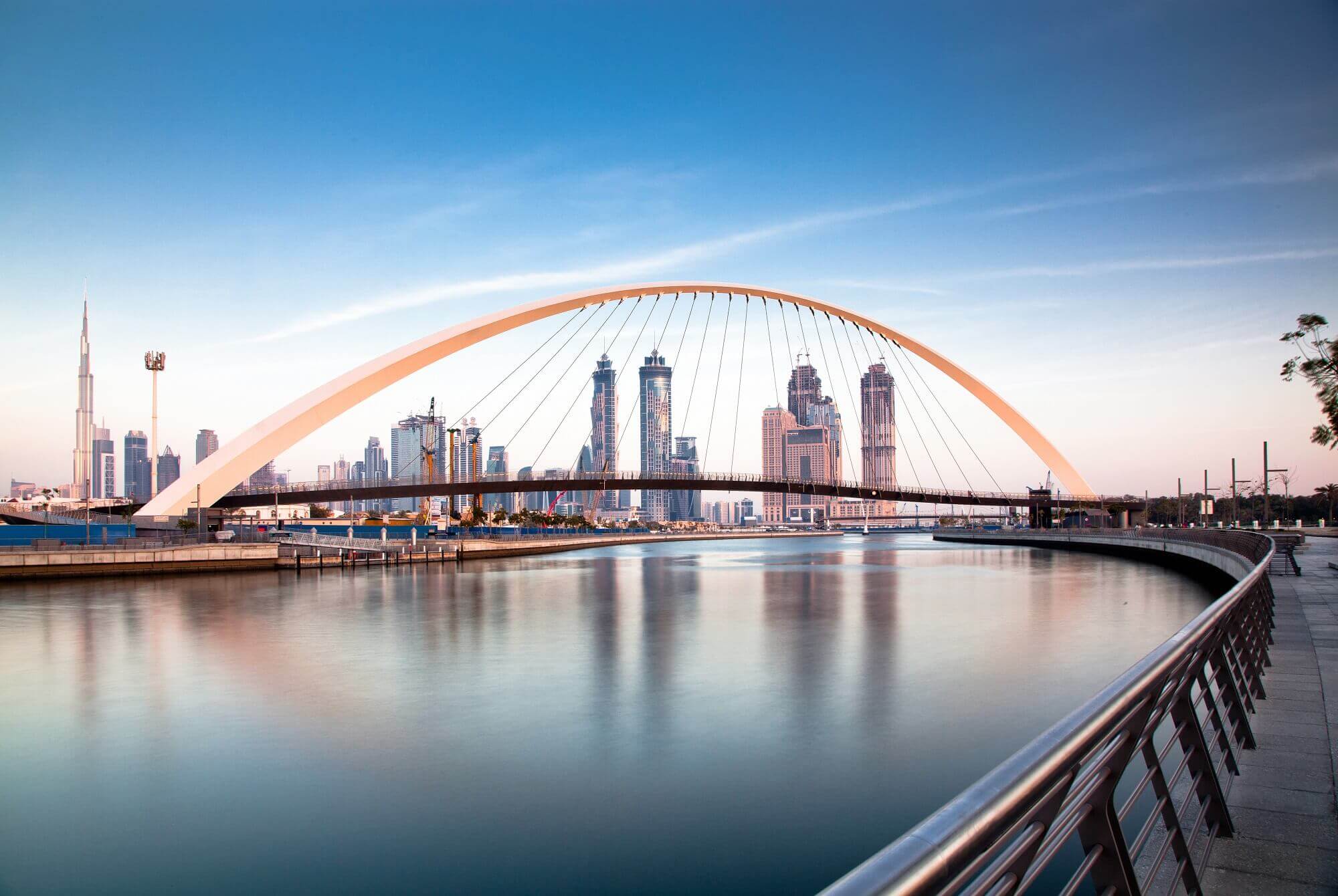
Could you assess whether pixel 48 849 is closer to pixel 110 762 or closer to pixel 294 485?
pixel 110 762

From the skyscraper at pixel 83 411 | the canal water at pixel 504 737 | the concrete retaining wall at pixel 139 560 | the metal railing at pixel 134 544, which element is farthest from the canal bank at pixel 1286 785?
the skyscraper at pixel 83 411

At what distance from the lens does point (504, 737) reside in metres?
10.8

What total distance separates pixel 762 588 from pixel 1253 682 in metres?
27.3

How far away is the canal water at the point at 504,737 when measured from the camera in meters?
7.11

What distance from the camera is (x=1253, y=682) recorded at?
6.55 meters

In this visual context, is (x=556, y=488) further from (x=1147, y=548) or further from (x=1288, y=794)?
(x=1288, y=794)

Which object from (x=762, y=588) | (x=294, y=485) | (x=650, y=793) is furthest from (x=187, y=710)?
(x=294, y=485)

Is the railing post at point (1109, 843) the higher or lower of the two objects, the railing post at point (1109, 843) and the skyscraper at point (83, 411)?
the lower

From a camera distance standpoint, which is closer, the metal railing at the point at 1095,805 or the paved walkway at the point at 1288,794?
the metal railing at the point at 1095,805

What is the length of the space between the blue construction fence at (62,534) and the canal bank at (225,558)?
1.49 meters

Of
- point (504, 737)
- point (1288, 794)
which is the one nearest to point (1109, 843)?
point (1288, 794)

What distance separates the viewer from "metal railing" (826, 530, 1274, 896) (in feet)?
4.88

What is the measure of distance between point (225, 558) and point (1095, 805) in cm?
4190

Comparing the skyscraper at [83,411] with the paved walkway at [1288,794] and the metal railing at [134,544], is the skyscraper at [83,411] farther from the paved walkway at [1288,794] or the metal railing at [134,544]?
the paved walkway at [1288,794]
